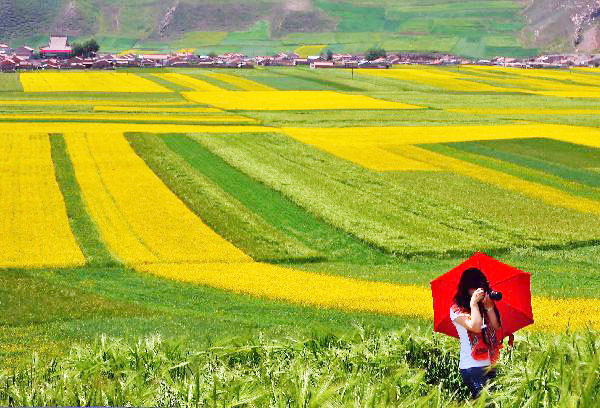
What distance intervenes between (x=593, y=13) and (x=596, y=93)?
9066 cm

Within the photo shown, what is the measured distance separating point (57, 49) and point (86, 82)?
76.2 meters

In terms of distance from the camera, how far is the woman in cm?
1054

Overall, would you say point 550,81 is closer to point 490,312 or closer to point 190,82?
point 190,82

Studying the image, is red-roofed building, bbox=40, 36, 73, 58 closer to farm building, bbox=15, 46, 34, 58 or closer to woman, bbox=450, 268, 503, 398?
farm building, bbox=15, 46, 34, 58

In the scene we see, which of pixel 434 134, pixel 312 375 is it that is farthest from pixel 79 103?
pixel 312 375

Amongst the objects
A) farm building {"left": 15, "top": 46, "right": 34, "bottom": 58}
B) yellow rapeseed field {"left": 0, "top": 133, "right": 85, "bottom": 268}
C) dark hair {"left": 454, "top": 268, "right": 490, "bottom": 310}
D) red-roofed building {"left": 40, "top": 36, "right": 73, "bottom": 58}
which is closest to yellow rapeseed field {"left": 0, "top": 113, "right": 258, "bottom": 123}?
yellow rapeseed field {"left": 0, "top": 133, "right": 85, "bottom": 268}

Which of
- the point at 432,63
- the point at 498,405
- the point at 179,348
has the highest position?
the point at 498,405

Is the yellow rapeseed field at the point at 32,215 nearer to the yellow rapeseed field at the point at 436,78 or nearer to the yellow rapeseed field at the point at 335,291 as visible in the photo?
the yellow rapeseed field at the point at 335,291

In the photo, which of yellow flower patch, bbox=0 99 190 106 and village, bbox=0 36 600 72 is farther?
Answer: village, bbox=0 36 600 72

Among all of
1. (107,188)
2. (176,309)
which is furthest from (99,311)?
(107,188)

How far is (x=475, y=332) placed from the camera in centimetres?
1045

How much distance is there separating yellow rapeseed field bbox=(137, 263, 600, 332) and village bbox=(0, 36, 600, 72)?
108 metres

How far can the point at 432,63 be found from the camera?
6452 inches

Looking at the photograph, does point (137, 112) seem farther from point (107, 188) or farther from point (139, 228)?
point (139, 228)
